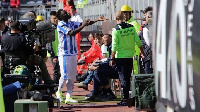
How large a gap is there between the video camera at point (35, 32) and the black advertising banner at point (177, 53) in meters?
7.28

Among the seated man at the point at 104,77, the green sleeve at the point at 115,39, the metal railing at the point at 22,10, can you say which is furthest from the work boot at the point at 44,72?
the metal railing at the point at 22,10

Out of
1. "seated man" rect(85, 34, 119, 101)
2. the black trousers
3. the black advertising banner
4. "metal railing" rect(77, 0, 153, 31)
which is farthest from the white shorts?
the black advertising banner

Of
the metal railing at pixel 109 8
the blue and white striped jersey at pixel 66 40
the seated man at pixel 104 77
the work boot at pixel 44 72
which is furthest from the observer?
the metal railing at pixel 109 8

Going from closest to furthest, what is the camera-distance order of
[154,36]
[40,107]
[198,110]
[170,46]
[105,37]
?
[198,110] < [170,46] < [154,36] < [40,107] < [105,37]

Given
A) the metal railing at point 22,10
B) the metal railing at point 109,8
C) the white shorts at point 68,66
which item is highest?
the metal railing at point 22,10

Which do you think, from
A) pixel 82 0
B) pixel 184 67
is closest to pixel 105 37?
pixel 184 67

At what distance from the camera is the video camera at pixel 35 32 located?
12.7 meters

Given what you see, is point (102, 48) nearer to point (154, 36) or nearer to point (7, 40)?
point (7, 40)

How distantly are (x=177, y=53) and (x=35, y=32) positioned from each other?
8071 mm

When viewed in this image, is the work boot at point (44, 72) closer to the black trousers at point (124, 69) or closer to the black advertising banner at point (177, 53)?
the black trousers at point (124, 69)

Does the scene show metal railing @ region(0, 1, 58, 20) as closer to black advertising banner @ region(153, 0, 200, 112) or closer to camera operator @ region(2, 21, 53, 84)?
camera operator @ region(2, 21, 53, 84)

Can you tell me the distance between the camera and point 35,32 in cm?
1274

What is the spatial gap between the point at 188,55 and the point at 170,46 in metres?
0.61

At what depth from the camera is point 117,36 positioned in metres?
12.6
